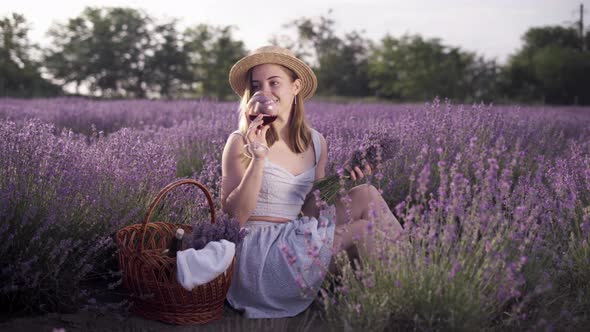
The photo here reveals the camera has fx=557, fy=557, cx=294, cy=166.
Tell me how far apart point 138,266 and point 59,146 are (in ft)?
2.77

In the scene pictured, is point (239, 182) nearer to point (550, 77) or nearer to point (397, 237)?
point (397, 237)

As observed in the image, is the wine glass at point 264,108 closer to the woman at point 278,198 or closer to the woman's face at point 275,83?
the woman at point 278,198

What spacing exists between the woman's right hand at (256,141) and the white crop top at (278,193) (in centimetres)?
24

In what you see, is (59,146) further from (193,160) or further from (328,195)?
(193,160)

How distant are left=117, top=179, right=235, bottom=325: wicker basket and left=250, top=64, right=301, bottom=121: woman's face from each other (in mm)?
675

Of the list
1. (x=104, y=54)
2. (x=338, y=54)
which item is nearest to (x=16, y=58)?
(x=104, y=54)

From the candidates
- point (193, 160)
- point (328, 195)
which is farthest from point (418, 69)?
point (328, 195)

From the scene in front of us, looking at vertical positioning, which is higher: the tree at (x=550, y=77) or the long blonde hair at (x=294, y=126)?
the tree at (x=550, y=77)

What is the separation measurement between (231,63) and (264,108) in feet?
77.9

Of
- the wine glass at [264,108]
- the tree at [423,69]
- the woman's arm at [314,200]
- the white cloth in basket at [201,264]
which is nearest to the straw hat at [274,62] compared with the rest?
the wine glass at [264,108]

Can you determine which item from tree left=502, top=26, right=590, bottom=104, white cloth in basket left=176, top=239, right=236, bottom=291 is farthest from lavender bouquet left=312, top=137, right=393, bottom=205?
tree left=502, top=26, right=590, bottom=104

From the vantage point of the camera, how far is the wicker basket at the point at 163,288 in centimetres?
237

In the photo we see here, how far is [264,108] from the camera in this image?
101 inches

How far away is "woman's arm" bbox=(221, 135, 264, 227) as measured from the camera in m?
2.55
